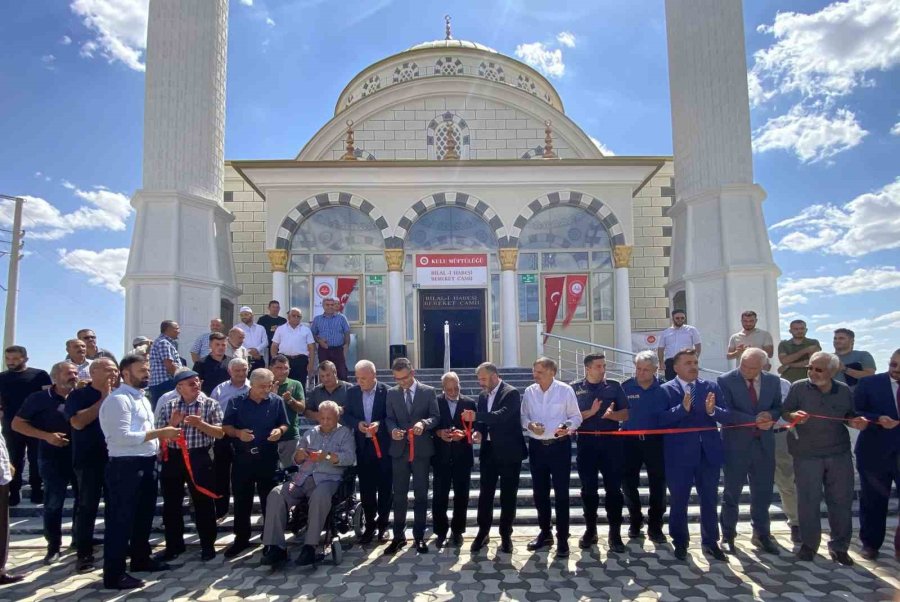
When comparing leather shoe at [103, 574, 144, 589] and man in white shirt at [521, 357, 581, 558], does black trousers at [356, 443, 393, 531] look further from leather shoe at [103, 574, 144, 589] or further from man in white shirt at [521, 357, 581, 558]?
leather shoe at [103, 574, 144, 589]

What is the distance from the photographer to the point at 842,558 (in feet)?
15.9

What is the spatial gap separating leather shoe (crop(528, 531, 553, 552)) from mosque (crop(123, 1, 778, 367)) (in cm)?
721

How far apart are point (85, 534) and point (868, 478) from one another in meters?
6.71

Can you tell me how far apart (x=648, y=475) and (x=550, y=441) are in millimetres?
1058

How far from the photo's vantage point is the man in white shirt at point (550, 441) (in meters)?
5.11

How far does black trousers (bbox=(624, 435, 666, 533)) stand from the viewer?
212 inches

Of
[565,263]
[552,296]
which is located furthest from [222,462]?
[565,263]

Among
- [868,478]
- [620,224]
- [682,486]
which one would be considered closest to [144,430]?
[682,486]

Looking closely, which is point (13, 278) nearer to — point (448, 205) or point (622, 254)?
point (448, 205)

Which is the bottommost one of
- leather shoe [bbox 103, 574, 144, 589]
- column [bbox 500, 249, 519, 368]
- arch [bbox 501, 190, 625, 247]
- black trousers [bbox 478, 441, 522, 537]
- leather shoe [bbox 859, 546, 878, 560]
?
leather shoe [bbox 859, 546, 878, 560]

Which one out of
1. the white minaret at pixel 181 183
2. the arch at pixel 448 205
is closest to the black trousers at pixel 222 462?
the white minaret at pixel 181 183

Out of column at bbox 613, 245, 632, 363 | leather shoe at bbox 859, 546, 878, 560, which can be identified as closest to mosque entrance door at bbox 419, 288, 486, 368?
column at bbox 613, 245, 632, 363

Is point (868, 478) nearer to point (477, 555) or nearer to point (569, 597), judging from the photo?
point (569, 597)

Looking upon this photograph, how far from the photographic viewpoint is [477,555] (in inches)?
200
